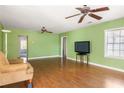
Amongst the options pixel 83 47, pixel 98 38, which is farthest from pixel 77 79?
pixel 83 47

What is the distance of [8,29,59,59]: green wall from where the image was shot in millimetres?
8156

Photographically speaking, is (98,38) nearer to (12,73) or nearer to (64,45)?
(64,45)

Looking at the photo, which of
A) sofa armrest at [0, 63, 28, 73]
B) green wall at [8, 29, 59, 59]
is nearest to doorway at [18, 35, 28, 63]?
green wall at [8, 29, 59, 59]

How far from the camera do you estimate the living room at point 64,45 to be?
3.43 metres

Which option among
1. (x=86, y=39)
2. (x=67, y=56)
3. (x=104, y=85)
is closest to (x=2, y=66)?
(x=104, y=85)

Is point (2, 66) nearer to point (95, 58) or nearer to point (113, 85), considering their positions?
point (113, 85)

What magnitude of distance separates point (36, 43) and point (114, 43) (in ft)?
18.8

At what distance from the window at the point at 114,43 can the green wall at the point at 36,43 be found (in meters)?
5.17

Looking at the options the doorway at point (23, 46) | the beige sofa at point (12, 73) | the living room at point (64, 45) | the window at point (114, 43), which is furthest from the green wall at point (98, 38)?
the doorway at point (23, 46)

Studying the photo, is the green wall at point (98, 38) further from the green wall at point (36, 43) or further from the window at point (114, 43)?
the green wall at point (36, 43)

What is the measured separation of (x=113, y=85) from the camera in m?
3.26

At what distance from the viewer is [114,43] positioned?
5324mm
